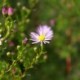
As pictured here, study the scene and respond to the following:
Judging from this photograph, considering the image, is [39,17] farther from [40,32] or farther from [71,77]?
[40,32]

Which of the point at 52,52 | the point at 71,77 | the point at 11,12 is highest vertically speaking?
the point at 11,12

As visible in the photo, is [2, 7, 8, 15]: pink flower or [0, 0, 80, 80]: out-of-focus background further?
[0, 0, 80, 80]: out-of-focus background

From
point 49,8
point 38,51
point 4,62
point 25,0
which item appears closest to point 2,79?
point 4,62

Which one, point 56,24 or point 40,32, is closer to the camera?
point 40,32

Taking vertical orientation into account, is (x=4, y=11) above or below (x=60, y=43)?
above

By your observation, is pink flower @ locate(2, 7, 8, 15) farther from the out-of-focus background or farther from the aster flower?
the out-of-focus background

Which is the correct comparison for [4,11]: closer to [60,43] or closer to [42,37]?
[42,37]

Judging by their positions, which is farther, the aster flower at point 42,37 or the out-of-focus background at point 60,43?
the out-of-focus background at point 60,43

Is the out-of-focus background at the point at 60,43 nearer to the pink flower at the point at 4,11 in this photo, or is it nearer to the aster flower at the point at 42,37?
the aster flower at the point at 42,37

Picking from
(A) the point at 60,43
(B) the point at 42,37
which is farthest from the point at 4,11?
(A) the point at 60,43

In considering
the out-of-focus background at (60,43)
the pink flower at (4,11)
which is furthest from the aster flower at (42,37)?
the out-of-focus background at (60,43)

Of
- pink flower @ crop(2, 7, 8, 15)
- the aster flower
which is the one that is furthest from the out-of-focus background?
pink flower @ crop(2, 7, 8, 15)
